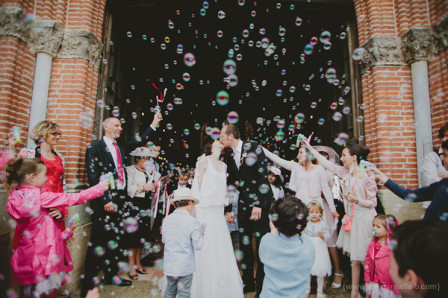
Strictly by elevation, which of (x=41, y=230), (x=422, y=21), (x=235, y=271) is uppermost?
(x=422, y=21)

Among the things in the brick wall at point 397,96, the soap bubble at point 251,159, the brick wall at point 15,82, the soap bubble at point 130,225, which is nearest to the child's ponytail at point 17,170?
the soap bubble at point 130,225

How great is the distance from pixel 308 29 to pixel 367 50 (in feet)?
9.10

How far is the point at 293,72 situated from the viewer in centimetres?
998

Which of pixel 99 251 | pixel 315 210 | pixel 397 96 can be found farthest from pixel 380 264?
pixel 99 251

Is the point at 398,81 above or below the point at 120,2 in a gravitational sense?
below

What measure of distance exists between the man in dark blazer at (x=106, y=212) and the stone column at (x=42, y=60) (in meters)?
1.46

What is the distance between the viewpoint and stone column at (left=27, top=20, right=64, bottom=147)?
442cm

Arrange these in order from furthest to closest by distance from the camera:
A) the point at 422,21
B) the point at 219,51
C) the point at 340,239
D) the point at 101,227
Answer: the point at 219,51 → the point at 422,21 → the point at 340,239 → the point at 101,227

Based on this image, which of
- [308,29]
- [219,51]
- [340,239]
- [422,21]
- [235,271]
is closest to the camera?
[235,271]

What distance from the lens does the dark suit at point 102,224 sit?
3572 mm

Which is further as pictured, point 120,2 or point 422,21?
point 120,2

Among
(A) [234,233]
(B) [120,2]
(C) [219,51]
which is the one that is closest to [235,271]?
(A) [234,233]

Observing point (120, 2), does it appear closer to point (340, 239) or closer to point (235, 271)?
point (235, 271)

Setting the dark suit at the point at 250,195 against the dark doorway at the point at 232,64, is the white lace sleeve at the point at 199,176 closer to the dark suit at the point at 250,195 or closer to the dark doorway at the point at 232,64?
the dark suit at the point at 250,195
